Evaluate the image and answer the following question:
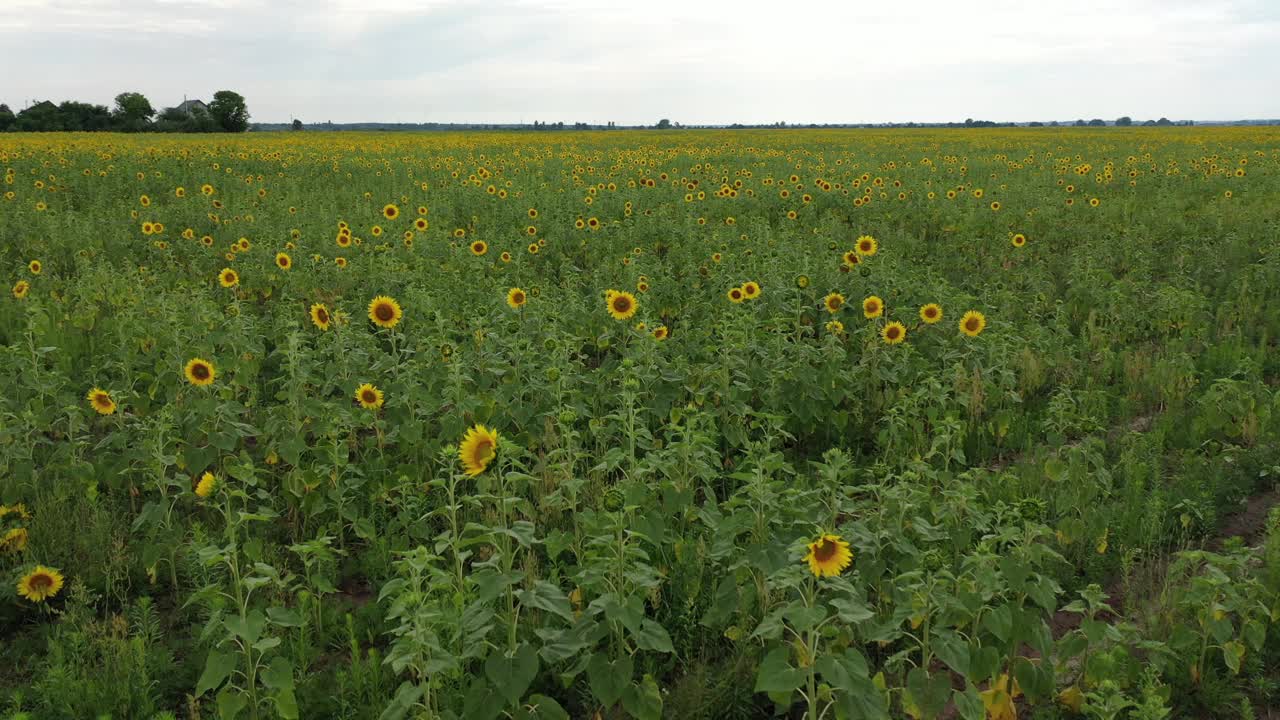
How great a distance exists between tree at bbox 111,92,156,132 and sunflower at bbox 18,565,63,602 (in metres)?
62.4

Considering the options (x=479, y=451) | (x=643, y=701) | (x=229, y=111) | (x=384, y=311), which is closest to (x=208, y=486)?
(x=479, y=451)

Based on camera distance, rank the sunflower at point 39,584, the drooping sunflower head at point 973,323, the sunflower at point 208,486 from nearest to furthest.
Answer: the sunflower at point 208,486 → the sunflower at point 39,584 → the drooping sunflower head at point 973,323

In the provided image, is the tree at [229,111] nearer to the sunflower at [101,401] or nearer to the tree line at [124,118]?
the tree line at [124,118]

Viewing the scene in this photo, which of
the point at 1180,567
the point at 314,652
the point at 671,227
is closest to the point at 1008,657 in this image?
the point at 1180,567

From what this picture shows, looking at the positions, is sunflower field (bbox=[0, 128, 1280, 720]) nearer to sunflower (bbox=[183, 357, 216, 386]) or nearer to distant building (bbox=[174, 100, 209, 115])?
sunflower (bbox=[183, 357, 216, 386])

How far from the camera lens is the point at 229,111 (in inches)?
2456

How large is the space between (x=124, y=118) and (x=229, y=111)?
7.13m

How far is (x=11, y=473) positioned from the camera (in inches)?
160

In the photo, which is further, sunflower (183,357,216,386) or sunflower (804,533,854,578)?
sunflower (183,357,216,386)

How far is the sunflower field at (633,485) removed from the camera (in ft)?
8.95

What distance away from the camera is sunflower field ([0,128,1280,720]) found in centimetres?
273

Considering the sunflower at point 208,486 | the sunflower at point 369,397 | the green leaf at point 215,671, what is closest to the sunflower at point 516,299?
the sunflower at point 369,397

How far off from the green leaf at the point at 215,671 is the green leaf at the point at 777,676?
5.49 feet

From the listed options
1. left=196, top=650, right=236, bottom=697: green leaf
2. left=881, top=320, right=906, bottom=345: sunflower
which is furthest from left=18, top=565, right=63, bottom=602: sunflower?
left=881, top=320, right=906, bottom=345: sunflower
